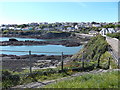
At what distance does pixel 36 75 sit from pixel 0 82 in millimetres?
1838

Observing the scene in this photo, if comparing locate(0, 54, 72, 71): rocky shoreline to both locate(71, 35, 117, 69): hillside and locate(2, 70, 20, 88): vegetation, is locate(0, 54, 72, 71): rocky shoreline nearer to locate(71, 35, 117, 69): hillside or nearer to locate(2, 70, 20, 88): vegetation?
locate(2, 70, 20, 88): vegetation

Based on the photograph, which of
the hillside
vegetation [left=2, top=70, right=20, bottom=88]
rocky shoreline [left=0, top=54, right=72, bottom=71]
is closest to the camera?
vegetation [left=2, top=70, right=20, bottom=88]

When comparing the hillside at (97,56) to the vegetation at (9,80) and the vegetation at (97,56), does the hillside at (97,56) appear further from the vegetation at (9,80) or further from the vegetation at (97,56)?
the vegetation at (9,80)

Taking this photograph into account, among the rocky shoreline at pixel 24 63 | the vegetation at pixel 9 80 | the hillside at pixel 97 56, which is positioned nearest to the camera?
the vegetation at pixel 9 80

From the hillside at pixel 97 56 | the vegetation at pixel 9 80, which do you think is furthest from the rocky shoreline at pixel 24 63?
the hillside at pixel 97 56

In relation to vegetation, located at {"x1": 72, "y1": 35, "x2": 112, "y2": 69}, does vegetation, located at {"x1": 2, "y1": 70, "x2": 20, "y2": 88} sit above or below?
above

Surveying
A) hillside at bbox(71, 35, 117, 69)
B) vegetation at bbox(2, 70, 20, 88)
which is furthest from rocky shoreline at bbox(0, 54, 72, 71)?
hillside at bbox(71, 35, 117, 69)

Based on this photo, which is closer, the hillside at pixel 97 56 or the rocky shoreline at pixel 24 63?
the hillside at pixel 97 56

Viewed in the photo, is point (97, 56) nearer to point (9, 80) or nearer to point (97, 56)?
point (97, 56)

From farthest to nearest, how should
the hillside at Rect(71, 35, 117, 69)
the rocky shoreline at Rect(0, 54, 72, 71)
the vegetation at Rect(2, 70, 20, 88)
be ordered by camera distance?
1. the rocky shoreline at Rect(0, 54, 72, 71)
2. the hillside at Rect(71, 35, 117, 69)
3. the vegetation at Rect(2, 70, 20, 88)

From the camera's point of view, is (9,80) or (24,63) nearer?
(9,80)

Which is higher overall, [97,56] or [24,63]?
[24,63]

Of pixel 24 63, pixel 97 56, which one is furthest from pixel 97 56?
pixel 24 63

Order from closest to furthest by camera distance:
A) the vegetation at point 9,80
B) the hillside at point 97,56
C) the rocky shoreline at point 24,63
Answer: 1. the vegetation at point 9,80
2. the hillside at point 97,56
3. the rocky shoreline at point 24,63
